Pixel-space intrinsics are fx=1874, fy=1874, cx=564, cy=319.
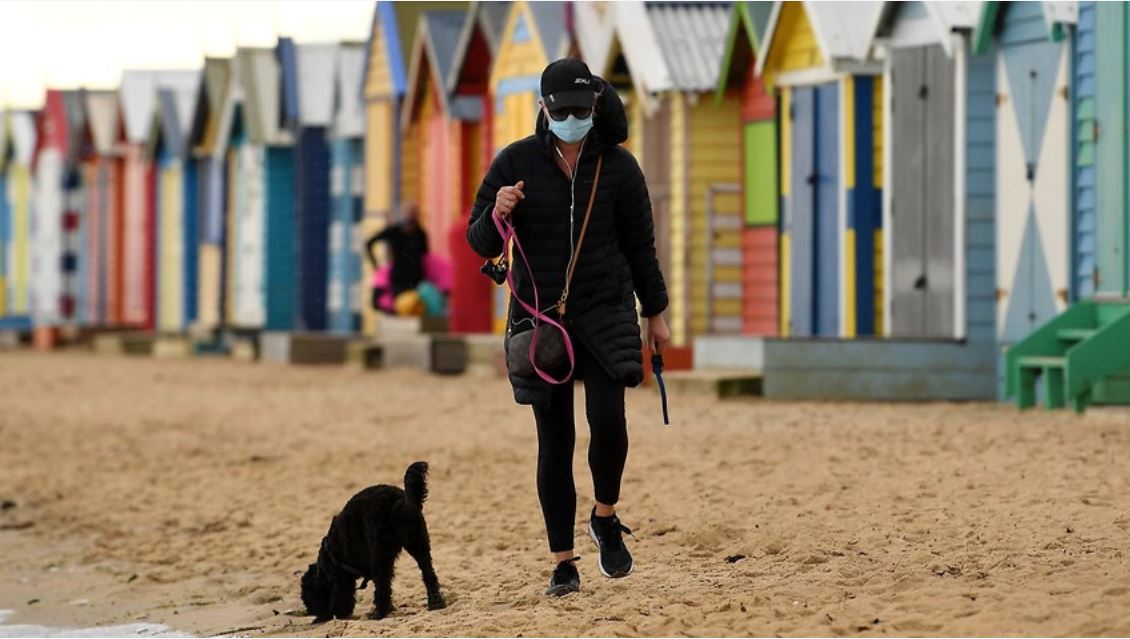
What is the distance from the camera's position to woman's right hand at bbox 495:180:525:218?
20.3ft

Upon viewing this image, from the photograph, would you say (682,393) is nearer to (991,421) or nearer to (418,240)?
(991,421)

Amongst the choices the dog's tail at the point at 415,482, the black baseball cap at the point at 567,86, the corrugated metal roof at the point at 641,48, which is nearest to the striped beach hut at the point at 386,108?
the corrugated metal roof at the point at 641,48

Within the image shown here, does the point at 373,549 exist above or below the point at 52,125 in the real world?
below

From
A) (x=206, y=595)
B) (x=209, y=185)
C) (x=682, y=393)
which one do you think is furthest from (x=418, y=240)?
(x=206, y=595)

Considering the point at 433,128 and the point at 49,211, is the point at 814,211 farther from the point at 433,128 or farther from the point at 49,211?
the point at 49,211

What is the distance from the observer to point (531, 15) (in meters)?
21.0

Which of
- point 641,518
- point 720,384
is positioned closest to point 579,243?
point 641,518

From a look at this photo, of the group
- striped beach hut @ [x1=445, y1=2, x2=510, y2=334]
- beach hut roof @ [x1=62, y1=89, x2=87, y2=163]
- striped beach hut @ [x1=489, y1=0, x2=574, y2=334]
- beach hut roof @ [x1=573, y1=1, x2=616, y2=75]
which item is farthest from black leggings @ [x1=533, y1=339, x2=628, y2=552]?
beach hut roof @ [x1=62, y1=89, x2=87, y2=163]

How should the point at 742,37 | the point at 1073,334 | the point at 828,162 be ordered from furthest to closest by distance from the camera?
the point at 742,37 → the point at 828,162 → the point at 1073,334

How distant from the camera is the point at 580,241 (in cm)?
627

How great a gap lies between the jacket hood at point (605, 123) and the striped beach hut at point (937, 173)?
8.50 metres

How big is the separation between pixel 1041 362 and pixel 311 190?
16.6 metres

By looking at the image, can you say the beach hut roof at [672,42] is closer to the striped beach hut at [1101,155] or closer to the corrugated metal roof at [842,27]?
the corrugated metal roof at [842,27]

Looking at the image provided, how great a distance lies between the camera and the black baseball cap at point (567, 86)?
6.17m
